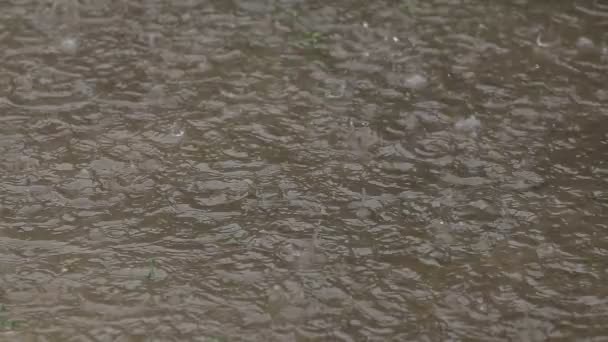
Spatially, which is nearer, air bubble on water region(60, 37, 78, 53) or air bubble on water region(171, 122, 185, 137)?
air bubble on water region(171, 122, 185, 137)

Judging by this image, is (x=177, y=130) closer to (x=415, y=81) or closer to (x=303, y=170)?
(x=303, y=170)

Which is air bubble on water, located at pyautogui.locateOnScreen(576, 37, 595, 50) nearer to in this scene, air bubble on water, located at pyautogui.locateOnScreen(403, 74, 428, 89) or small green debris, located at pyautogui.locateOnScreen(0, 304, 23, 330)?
air bubble on water, located at pyautogui.locateOnScreen(403, 74, 428, 89)

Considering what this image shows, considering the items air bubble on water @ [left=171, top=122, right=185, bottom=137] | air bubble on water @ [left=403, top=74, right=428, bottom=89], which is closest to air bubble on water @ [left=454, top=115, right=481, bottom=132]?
air bubble on water @ [left=403, top=74, right=428, bottom=89]

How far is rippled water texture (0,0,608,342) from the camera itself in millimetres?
3822

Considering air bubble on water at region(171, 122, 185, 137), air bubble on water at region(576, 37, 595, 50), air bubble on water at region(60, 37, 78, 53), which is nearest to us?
air bubble on water at region(171, 122, 185, 137)

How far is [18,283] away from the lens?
390cm

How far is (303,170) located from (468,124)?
1112mm

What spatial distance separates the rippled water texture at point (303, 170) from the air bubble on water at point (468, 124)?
17 mm

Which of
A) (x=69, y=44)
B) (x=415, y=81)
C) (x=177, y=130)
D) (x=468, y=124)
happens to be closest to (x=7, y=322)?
(x=177, y=130)

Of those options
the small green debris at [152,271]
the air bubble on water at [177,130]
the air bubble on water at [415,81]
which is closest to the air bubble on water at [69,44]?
the air bubble on water at [177,130]

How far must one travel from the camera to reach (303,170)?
462 centimetres

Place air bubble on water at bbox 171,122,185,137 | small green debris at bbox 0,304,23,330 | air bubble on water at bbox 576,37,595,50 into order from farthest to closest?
air bubble on water at bbox 576,37,595,50
air bubble on water at bbox 171,122,185,137
small green debris at bbox 0,304,23,330

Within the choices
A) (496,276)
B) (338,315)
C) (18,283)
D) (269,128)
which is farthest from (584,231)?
(18,283)

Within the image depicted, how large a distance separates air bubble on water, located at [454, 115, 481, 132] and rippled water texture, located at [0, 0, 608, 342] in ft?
0.06
